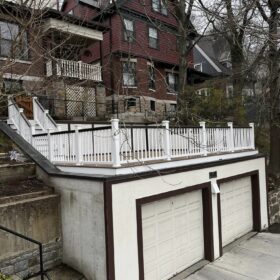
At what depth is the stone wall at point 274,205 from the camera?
12312mm

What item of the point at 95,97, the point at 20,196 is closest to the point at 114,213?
the point at 20,196

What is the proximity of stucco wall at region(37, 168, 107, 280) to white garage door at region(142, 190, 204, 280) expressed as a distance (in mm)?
1345

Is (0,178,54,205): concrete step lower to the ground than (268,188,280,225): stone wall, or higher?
higher

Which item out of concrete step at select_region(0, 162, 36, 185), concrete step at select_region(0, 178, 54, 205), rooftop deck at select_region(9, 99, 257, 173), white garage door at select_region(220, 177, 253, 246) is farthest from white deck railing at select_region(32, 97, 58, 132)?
white garage door at select_region(220, 177, 253, 246)

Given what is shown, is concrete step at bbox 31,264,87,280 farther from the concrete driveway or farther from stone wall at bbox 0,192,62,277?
the concrete driveway

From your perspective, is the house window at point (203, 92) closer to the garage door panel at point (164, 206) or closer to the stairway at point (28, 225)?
the garage door panel at point (164, 206)

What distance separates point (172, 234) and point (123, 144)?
2779 mm

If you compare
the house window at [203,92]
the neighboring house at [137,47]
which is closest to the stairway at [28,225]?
the house window at [203,92]

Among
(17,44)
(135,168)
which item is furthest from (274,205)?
(17,44)

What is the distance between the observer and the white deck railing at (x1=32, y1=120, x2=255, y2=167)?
6793mm

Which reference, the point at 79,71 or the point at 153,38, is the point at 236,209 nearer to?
the point at 79,71

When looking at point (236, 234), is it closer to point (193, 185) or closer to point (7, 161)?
point (193, 185)

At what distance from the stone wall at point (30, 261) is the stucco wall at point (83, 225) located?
0.20 metres

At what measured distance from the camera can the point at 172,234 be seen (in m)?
8.00
